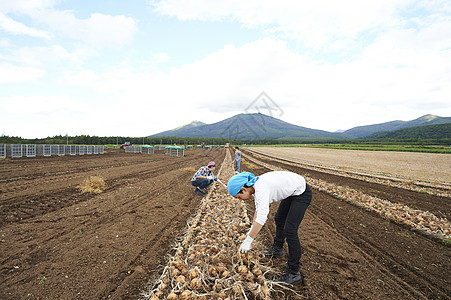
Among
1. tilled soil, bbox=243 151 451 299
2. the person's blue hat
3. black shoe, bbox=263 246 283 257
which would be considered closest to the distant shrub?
tilled soil, bbox=243 151 451 299

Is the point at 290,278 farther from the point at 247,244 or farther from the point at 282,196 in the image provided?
the point at 282,196

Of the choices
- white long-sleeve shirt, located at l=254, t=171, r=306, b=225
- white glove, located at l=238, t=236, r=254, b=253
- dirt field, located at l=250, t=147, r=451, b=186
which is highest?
white long-sleeve shirt, located at l=254, t=171, r=306, b=225

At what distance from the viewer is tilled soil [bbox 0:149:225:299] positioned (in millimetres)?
3410

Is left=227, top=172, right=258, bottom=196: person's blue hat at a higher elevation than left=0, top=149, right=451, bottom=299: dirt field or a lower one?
higher

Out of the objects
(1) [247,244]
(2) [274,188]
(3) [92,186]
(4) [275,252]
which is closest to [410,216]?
(4) [275,252]

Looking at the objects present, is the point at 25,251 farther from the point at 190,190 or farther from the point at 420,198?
the point at 420,198

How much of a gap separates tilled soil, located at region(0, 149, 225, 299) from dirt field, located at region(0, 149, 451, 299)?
20 mm

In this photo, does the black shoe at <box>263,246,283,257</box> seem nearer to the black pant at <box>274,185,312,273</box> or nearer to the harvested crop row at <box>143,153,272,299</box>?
the harvested crop row at <box>143,153,272,299</box>

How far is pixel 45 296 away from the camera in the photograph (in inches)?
124

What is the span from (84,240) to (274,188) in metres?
5.04

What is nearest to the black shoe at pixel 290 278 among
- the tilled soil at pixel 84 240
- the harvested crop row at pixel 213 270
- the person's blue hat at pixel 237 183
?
the harvested crop row at pixel 213 270

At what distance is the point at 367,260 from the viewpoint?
4.34m

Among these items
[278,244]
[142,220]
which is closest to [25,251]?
[142,220]

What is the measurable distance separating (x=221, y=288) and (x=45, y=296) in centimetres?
287
